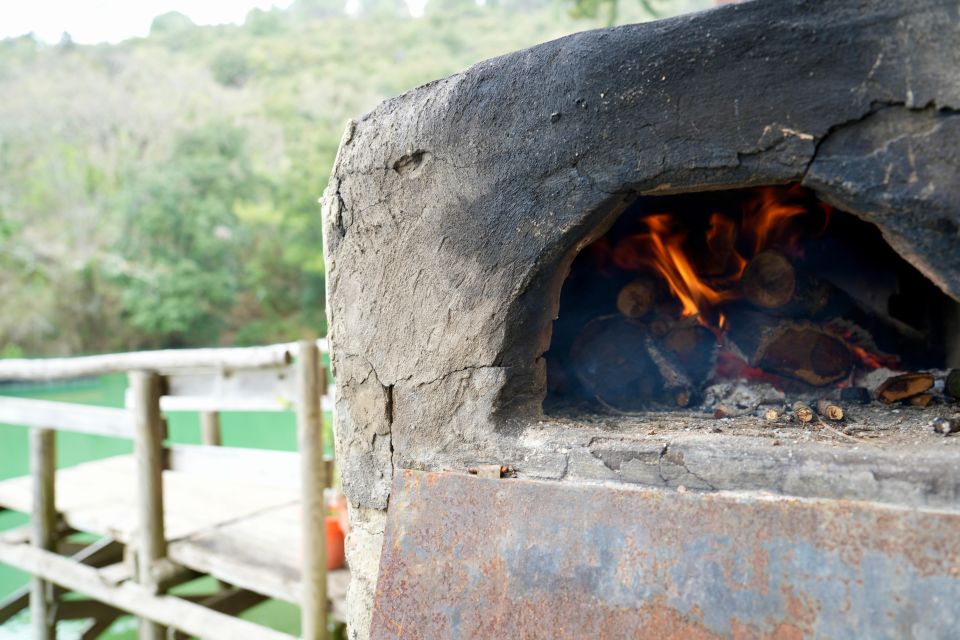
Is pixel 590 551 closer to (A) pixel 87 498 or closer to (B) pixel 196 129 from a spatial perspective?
(A) pixel 87 498

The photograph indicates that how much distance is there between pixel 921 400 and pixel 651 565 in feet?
2.74

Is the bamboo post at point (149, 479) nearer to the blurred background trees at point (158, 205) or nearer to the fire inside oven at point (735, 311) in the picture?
the fire inside oven at point (735, 311)

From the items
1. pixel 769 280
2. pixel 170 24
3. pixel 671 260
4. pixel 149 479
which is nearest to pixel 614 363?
pixel 671 260

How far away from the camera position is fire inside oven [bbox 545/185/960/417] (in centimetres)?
183

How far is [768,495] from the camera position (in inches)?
48.2

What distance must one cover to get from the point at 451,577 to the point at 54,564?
3234 mm

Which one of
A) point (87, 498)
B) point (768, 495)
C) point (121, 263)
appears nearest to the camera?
point (768, 495)

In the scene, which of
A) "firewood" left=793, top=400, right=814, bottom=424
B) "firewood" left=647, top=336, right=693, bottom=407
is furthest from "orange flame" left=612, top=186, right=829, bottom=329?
"firewood" left=793, top=400, right=814, bottom=424

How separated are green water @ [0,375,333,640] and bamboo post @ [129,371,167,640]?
89 centimetres

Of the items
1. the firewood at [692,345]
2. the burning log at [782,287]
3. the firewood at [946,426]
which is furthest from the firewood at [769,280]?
the firewood at [946,426]

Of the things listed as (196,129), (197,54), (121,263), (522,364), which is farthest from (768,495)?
(197,54)

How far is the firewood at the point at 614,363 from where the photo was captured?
77.6 inches

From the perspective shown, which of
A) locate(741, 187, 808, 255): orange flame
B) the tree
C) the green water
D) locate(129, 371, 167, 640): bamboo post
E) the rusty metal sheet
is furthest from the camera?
the tree

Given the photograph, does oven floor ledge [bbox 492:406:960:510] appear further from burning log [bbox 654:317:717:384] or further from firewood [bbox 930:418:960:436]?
burning log [bbox 654:317:717:384]
